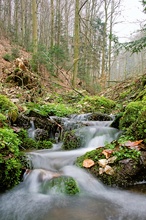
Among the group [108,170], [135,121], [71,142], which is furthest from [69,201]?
[135,121]

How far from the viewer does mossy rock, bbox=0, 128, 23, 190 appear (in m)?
3.24

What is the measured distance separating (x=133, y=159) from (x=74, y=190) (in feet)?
3.50

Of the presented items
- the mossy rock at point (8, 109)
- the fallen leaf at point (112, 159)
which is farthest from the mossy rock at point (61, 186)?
the mossy rock at point (8, 109)

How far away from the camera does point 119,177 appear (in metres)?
3.51

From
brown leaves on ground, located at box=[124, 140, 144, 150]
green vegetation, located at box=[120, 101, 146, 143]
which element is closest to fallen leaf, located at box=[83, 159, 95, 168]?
brown leaves on ground, located at box=[124, 140, 144, 150]

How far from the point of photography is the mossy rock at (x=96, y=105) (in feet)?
28.4

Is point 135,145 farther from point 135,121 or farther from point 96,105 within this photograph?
point 96,105

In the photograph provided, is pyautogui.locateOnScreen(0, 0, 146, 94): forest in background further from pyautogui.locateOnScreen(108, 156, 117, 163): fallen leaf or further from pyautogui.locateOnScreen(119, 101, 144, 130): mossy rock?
pyautogui.locateOnScreen(108, 156, 117, 163): fallen leaf

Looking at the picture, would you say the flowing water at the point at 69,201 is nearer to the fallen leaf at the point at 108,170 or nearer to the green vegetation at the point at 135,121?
the fallen leaf at the point at 108,170

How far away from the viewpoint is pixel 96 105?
904cm

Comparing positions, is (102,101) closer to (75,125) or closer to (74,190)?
(75,125)

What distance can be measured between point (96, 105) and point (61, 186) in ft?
19.7

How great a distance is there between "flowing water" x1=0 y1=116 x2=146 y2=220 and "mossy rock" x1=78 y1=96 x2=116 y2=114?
4727 mm

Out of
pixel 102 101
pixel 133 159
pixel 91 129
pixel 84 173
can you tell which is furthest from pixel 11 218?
pixel 102 101
